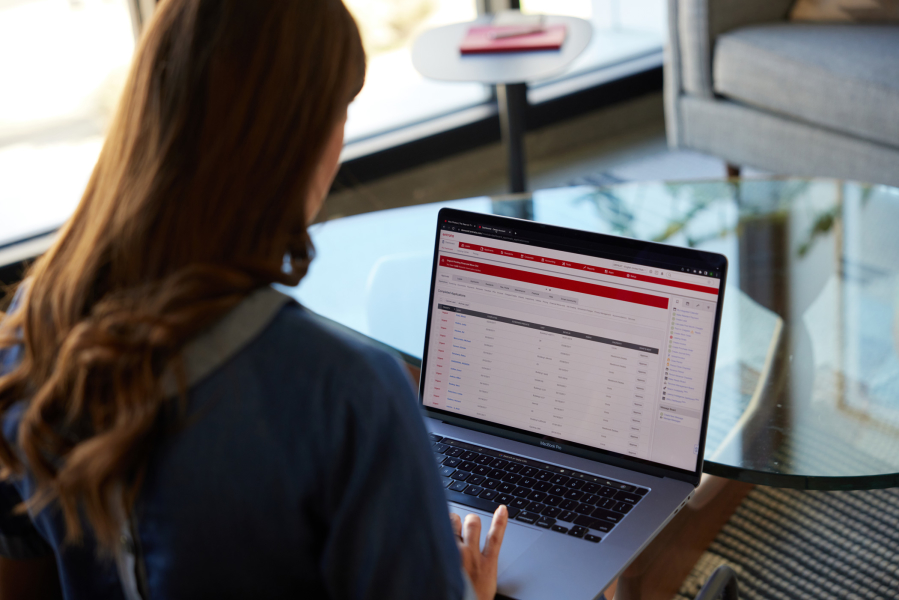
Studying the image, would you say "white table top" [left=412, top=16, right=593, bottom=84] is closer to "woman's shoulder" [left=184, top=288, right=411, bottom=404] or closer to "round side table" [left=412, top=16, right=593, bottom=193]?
"round side table" [left=412, top=16, right=593, bottom=193]

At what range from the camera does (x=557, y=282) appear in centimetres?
98

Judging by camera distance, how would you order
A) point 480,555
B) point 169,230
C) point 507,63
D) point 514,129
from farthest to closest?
1. point 514,129
2. point 507,63
3. point 480,555
4. point 169,230

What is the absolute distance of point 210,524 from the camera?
0.62m

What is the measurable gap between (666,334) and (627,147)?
107 inches

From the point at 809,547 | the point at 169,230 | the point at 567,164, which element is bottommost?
the point at 809,547

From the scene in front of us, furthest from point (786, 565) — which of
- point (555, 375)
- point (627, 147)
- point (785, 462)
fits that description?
point (627, 147)

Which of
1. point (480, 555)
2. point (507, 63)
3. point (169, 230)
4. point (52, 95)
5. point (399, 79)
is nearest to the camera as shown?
point (169, 230)

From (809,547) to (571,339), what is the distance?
92cm

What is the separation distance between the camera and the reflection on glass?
2.54 meters

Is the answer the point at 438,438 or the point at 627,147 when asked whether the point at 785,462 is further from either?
the point at 627,147

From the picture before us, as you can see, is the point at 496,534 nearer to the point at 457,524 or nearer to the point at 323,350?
the point at 457,524

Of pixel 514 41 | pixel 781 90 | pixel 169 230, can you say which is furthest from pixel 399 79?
pixel 169 230

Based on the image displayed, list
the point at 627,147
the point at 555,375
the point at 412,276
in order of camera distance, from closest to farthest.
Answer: the point at 555,375 → the point at 412,276 → the point at 627,147

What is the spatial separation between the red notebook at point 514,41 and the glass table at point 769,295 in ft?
2.16
